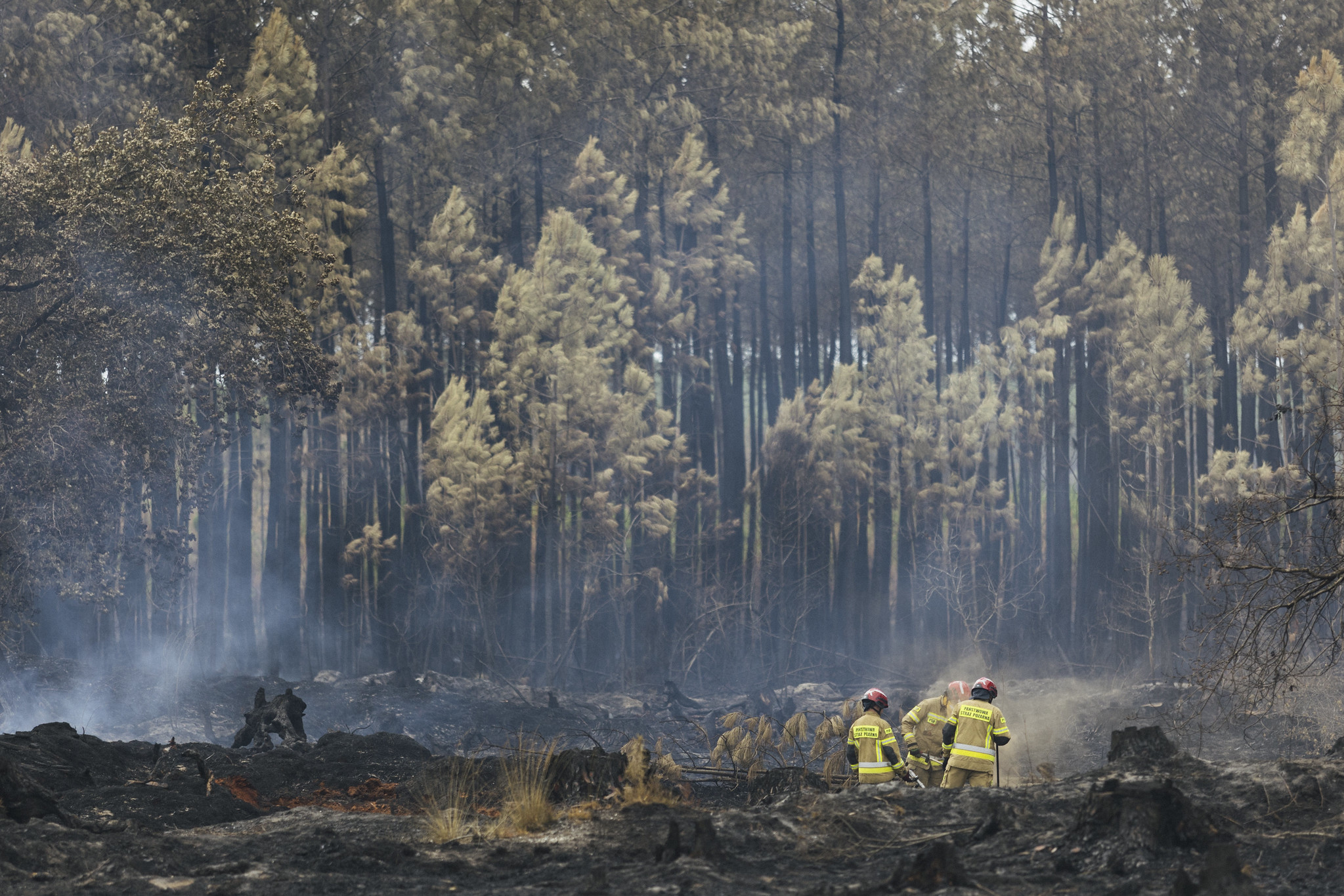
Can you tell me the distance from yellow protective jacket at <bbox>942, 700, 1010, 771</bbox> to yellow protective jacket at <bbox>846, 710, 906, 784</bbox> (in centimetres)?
55

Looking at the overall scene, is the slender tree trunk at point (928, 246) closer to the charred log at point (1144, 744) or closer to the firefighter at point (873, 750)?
the charred log at point (1144, 744)

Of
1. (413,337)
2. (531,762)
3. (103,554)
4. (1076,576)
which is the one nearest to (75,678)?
(103,554)

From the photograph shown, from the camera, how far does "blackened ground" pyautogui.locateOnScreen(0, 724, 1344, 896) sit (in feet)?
29.7

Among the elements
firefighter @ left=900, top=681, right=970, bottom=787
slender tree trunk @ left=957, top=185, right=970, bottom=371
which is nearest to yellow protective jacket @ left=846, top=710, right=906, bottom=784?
firefighter @ left=900, top=681, right=970, bottom=787

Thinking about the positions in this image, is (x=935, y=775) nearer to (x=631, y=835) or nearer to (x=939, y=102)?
(x=631, y=835)

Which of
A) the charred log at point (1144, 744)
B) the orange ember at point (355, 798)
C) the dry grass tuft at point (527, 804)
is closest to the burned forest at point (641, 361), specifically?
the orange ember at point (355, 798)

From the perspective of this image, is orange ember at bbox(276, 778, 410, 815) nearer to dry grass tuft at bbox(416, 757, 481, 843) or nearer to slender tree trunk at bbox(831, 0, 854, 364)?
dry grass tuft at bbox(416, 757, 481, 843)

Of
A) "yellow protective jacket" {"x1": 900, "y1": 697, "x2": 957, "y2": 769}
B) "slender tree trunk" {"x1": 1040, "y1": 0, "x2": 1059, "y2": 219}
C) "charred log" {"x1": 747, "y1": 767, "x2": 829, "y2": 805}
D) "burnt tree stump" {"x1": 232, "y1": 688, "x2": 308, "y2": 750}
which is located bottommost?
"burnt tree stump" {"x1": 232, "y1": 688, "x2": 308, "y2": 750}

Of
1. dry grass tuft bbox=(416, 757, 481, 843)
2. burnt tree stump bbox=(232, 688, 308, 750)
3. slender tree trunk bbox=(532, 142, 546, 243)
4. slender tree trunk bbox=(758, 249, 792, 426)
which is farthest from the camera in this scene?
slender tree trunk bbox=(758, 249, 792, 426)

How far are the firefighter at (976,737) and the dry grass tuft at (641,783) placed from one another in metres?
2.69

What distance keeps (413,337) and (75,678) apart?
451 inches

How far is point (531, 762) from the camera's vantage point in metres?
13.4

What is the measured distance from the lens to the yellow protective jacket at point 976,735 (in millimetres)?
12242

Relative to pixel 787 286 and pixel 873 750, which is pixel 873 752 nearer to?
pixel 873 750
